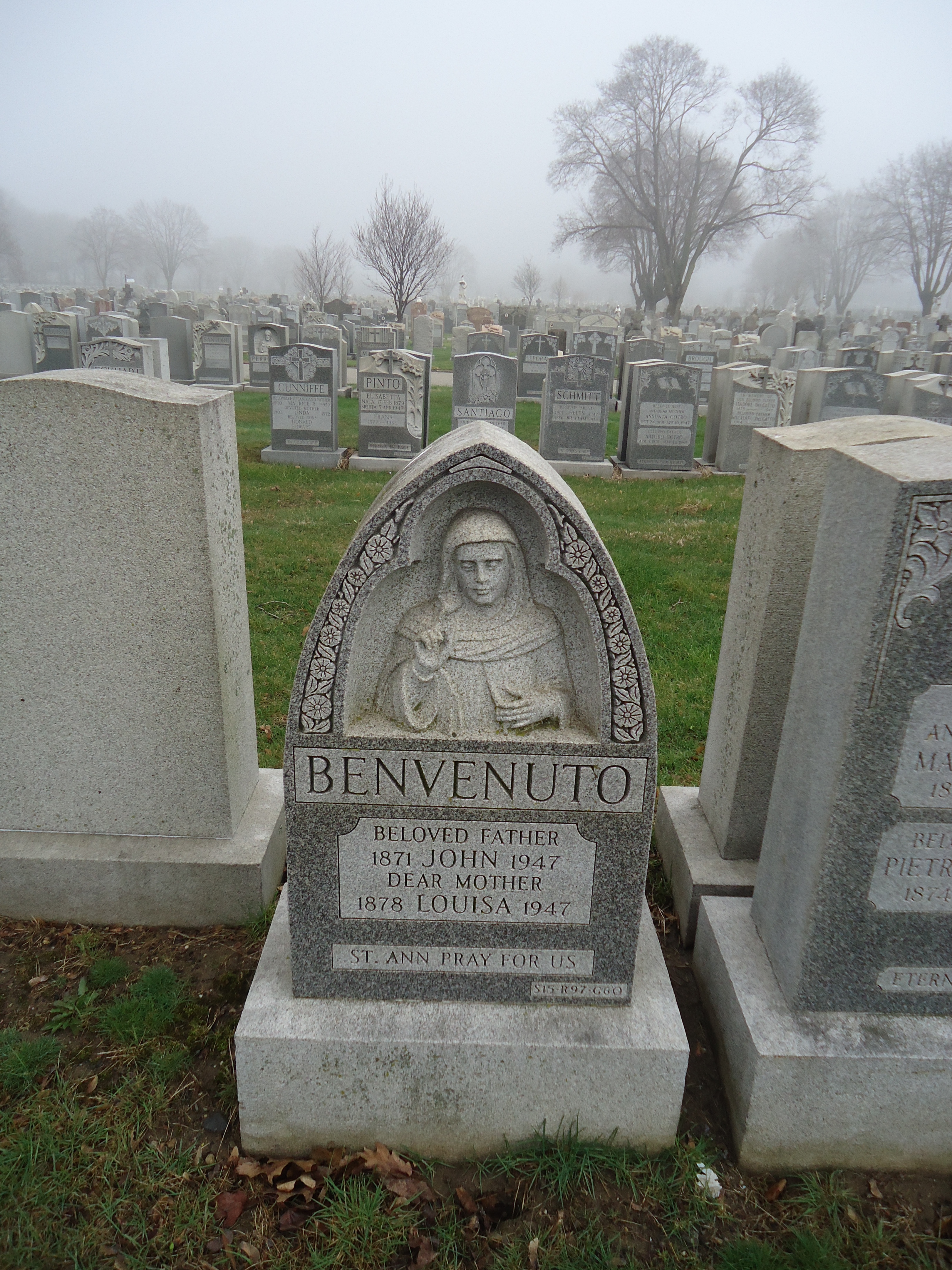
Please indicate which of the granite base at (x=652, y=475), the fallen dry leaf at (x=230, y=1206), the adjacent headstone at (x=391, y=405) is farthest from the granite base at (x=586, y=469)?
the fallen dry leaf at (x=230, y=1206)

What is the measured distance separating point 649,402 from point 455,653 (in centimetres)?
1073

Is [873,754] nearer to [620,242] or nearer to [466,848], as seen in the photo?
[466,848]

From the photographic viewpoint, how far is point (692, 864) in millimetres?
3289

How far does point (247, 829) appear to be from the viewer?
11.3 feet

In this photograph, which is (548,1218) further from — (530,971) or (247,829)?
(247,829)

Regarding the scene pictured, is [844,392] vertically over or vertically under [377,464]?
over

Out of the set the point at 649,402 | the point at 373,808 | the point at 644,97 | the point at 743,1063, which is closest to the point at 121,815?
the point at 373,808

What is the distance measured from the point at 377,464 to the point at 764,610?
32.6 ft

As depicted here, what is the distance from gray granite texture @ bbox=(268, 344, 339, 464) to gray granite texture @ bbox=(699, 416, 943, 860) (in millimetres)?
9835

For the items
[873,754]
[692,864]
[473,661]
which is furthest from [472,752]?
[692,864]

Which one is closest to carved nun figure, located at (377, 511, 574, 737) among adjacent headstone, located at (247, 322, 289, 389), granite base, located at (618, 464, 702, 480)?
granite base, located at (618, 464, 702, 480)

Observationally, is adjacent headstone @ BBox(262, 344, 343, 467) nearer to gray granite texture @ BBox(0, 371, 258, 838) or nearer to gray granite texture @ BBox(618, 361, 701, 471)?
gray granite texture @ BBox(618, 361, 701, 471)

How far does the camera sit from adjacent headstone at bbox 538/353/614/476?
12.1 metres

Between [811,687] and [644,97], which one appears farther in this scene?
[644,97]
